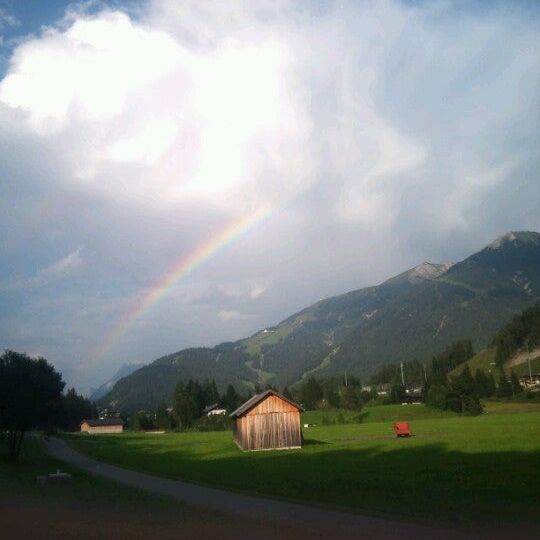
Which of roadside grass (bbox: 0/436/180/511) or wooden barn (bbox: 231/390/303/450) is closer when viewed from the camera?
roadside grass (bbox: 0/436/180/511)

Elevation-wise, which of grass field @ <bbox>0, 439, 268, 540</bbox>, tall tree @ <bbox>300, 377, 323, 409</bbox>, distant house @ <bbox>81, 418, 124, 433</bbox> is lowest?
grass field @ <bbox>0, 439, 268, 540</bbox>

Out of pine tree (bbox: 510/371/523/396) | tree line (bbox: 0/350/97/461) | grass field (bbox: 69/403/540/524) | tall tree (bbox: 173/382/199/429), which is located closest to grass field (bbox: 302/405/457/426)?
pine tree (bbox: 510/371/523/396)

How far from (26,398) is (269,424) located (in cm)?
2110

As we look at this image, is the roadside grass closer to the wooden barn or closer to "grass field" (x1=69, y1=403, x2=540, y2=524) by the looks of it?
"grass field" (x1=69, y1=403, x2=540, y2=524)

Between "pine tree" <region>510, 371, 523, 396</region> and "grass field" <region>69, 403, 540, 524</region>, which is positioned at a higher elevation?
"pine tree" <region>510, 371, 523, 396</region>

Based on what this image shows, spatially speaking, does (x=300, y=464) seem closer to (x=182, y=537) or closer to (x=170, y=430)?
(x=182, y=537)

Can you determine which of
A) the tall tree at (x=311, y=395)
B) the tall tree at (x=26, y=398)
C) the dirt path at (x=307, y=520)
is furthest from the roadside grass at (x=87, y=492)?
the tall tree at (x=311, y=395)

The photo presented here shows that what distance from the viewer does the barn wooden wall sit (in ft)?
189

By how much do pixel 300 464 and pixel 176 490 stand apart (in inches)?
491

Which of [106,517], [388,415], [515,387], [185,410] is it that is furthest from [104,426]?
[106,517]

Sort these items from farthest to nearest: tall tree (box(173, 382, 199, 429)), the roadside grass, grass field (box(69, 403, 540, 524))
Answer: tall tree (box(173, 382, 199, 429))
the roadside grass
grass field (box(69, 403, 540, 524))

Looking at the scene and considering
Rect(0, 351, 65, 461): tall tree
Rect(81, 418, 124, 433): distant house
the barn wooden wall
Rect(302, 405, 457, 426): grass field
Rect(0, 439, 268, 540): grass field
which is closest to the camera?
Rect(0, 439, 268, 540): grass field

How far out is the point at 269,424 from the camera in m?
58.3

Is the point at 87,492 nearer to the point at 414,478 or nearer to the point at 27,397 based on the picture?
the point at 414,478
